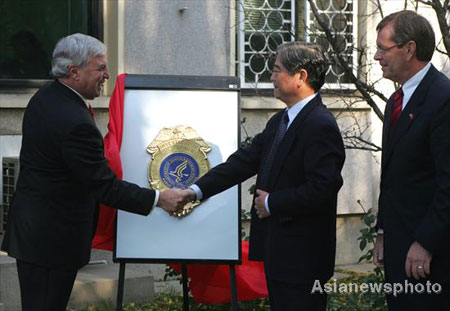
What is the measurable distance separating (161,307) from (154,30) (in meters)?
2.63

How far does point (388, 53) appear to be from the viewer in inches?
174

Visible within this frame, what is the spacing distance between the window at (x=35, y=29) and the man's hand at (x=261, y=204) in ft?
13.3

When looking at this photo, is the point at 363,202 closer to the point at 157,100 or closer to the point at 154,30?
the point at 154,30

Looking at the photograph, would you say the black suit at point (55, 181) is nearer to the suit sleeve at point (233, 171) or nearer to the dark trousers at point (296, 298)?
the suit sleeve at point (233, 171)

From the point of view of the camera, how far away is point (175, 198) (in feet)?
17.9


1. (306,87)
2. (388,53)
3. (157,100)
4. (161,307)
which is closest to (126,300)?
(161,307)

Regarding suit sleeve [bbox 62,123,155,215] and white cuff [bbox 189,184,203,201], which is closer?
suit sleeve [bbox 62,123,155,215]

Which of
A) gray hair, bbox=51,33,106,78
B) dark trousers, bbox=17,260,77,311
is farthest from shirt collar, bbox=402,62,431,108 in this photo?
dark trousers, bbox=17,260,77,311

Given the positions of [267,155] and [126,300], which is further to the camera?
[126,300]

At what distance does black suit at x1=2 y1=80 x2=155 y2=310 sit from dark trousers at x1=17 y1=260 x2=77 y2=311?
42 millimetres

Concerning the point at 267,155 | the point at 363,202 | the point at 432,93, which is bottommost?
the point at 363,202

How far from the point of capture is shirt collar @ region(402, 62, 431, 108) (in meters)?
4.39

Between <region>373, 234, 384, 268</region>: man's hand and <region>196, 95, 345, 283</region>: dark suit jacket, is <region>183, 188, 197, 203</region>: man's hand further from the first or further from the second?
<region>373, 234, 384, 268</region>: man's hand

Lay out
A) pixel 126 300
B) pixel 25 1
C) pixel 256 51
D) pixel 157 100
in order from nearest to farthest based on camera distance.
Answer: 1. pixel 157 100
2. pixel 126 300
3. pixel 25 1
4. pixel 256 51
